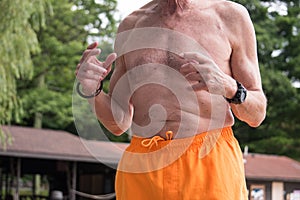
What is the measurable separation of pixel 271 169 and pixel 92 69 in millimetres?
13732

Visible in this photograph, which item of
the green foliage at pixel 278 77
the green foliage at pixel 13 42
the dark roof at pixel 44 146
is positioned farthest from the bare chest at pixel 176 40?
the green foliage at pixel 278 77

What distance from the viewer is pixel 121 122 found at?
171 cm

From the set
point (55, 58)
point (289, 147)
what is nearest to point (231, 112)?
point (55, 58)

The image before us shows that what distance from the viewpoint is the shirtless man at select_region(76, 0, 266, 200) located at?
150 centimetres

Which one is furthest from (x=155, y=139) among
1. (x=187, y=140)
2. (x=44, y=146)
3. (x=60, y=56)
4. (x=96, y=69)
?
(x=60, y=56)

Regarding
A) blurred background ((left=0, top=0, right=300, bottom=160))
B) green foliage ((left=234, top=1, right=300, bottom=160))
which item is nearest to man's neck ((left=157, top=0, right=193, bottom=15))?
blurred background ((left=0, top=0, right=300, bottom=160))

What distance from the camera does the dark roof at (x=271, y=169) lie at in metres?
13.8

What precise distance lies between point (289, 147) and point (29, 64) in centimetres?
1128

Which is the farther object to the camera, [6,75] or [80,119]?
[6,75]

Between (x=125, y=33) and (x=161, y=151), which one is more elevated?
(x=125, y=33)

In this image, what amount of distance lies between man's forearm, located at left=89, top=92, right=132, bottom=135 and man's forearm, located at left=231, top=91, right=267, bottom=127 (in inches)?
13.4

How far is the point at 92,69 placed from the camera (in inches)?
60.7

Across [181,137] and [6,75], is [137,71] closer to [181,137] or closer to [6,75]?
[181,137]

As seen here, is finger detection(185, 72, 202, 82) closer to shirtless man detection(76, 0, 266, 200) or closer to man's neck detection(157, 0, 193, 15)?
shirtless man detection(76, 0, 266, 200)
